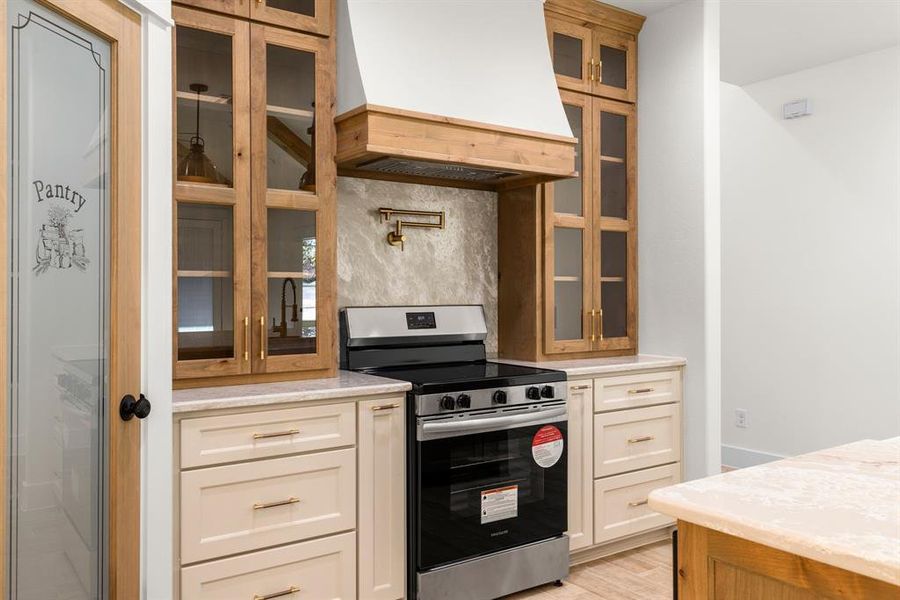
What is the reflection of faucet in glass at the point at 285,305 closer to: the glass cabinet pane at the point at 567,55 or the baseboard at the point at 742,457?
the glass cabinet pane at the point at 567,55

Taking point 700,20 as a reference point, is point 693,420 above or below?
below

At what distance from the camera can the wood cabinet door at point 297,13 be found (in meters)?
2.71

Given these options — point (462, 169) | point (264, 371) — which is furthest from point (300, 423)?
point (462, 169)

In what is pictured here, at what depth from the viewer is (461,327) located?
352 centimetres

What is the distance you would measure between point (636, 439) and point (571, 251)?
0.99 metres

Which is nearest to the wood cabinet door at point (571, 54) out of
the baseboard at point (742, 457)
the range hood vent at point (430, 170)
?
the range hood vent at point (430, 170)

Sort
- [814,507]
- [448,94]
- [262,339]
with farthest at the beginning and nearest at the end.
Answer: [448,94]
[262,339]
[814,507]

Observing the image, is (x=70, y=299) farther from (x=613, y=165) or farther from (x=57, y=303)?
(x=613, y=165)

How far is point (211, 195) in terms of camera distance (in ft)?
Answer: 8.57

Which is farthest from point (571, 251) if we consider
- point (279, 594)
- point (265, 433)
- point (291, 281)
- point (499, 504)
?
point (279, 594)

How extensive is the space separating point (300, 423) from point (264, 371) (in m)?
0.34

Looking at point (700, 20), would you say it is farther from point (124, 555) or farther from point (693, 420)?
point (124, 555)

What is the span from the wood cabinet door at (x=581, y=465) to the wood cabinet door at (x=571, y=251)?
14.1 inches

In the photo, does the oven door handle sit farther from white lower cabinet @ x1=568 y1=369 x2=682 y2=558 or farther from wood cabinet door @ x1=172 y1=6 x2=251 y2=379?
wood cabinet door @ x1=172 y1=6 x2=251 y2=379
